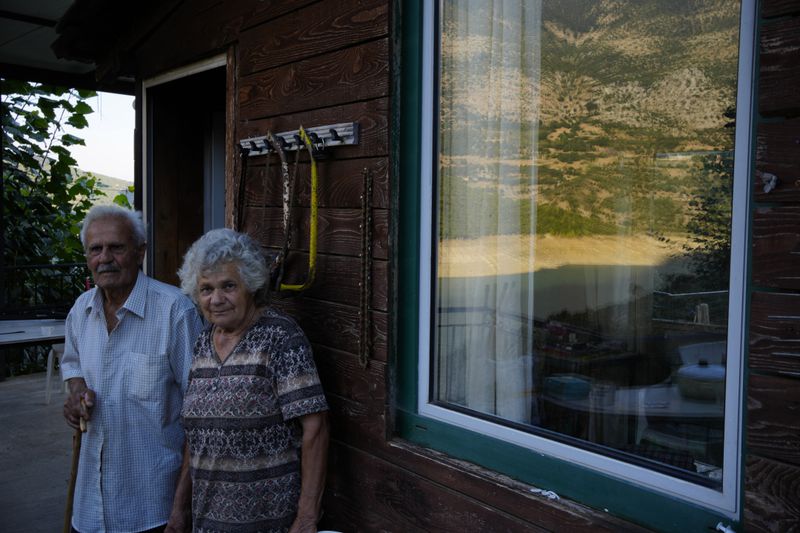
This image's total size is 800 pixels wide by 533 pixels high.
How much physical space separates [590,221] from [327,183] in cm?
96

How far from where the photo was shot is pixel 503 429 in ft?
6.16

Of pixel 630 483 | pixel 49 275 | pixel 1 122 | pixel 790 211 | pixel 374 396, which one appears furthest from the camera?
pixel 49 275

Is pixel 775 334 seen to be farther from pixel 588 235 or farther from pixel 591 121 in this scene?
pixel 591 121

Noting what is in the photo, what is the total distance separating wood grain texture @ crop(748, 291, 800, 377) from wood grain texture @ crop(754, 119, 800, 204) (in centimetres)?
17

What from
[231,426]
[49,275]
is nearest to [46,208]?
[49,275]

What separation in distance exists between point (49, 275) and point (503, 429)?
7135 millimetres

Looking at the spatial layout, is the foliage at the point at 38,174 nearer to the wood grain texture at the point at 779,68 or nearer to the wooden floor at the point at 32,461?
the wooden floor at the point at 32,461

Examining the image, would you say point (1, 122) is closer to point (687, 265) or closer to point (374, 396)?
point (374, 396)

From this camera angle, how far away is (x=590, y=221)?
180 centimetres

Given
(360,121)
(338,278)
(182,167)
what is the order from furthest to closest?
(182,167) → (338,278) → (360,121)

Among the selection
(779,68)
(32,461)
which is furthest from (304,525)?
(32,461)

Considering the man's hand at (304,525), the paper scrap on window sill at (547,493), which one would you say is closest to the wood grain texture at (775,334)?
the paper scrap on window sill at (547,493)

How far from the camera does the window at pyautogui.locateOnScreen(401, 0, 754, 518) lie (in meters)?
1.48

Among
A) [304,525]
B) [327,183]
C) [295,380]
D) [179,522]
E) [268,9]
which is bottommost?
[179,522]
